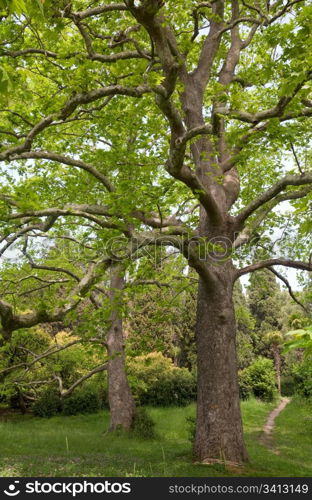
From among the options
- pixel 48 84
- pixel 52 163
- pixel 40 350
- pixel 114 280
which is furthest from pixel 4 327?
pixel 40 350

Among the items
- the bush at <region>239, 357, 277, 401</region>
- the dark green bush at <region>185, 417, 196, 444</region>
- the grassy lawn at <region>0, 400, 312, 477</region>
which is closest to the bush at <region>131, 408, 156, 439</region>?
the grassy lawn at <region>0, 400, 312, 477</region>

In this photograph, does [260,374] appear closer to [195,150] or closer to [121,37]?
[195,150]

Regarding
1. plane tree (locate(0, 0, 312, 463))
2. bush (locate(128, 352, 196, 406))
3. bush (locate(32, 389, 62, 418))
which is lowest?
bush (locate(32, 389, 62, 418))

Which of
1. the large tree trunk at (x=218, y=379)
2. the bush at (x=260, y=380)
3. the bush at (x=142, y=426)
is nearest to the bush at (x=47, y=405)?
the bush at (x=142, y=426)

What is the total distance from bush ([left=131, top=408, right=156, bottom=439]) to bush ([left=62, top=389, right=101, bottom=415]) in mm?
7813

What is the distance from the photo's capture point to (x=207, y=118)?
45.7 ft

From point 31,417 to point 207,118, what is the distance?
56.9ft

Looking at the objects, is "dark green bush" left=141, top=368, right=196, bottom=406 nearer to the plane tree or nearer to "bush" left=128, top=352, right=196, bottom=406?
"bush" left=128, top=352, right=196, bottom=406

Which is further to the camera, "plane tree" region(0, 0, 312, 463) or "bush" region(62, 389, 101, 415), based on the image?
"bush" region(62, 389, 101, 415)

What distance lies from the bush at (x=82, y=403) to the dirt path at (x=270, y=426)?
8875 mm

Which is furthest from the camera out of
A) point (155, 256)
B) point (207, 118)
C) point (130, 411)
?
point (130, 411)

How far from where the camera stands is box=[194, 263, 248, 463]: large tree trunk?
911cm

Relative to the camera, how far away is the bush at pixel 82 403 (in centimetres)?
2266

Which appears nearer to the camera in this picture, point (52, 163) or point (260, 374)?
point (52, 163)
